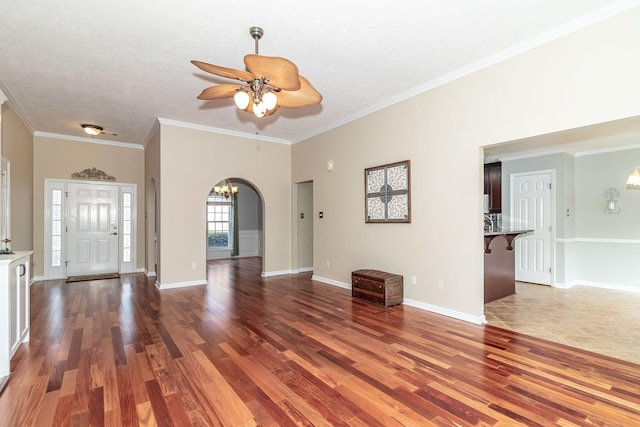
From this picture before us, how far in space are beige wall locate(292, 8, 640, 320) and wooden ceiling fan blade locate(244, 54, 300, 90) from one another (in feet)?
7.36

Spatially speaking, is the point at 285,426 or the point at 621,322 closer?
the point at 285,426

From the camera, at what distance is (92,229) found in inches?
271

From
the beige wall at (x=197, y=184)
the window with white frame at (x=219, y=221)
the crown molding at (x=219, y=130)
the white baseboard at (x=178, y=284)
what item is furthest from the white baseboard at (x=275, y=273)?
the window with white frame at (x=219, y=221)

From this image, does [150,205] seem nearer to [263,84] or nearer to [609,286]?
[263,84]

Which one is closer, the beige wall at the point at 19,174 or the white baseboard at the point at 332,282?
the beige wall at the point at 19,174

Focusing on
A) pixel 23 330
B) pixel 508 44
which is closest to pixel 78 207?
pixel 23 330

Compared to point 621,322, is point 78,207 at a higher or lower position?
higher

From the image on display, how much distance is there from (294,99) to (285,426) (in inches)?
105

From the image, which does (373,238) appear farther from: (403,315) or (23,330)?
(23,330)

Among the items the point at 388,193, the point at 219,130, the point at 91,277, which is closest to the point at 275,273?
the point at 219,130

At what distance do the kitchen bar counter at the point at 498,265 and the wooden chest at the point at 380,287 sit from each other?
1309 millimetres

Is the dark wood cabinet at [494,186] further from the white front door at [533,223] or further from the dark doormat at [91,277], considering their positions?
the dark doormat at [91,277]

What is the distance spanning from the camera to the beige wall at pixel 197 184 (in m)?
5.55

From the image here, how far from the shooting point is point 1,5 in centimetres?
253
